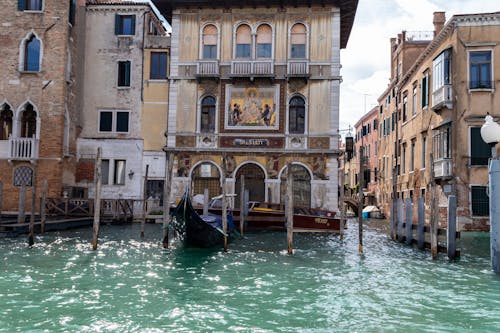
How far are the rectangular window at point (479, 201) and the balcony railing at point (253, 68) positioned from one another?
8.76 meters

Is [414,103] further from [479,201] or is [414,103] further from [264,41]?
[264,41]

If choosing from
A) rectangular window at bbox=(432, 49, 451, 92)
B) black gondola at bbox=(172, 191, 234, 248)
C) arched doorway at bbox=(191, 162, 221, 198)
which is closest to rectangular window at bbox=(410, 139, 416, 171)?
rectangular window at bbox=(432, 49, 451, 92)

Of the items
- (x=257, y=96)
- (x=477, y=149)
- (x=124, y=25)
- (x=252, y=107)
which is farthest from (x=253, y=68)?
(x=477, y=149)

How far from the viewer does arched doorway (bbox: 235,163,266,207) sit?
19.9m

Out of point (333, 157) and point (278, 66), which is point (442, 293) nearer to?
point (333, 157)

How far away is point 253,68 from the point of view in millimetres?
19766

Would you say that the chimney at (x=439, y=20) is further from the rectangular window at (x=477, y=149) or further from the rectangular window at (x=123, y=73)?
the rectangular window at (x=123, y=73)

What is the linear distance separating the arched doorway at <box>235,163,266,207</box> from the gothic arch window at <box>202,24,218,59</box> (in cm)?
475

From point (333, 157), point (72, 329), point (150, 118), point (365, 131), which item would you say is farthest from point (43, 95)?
point (365, 131)

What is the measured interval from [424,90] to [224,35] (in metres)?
8.94

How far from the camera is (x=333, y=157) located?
1939 centimetres

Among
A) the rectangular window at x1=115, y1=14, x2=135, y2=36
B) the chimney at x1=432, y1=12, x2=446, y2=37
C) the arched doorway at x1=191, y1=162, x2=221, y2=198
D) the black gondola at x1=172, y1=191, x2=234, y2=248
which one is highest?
the chimney at x1=432, y1=12, x2=446, y2=37

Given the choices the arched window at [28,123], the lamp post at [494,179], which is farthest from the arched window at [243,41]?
the lamp post at [494,179]

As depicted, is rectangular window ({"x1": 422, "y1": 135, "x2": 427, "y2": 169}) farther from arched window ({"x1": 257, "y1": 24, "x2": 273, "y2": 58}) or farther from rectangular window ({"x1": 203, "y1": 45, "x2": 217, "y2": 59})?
rectangular window ({"x1": 203, "y1": 45, "x2": 217, "y2": 59})
